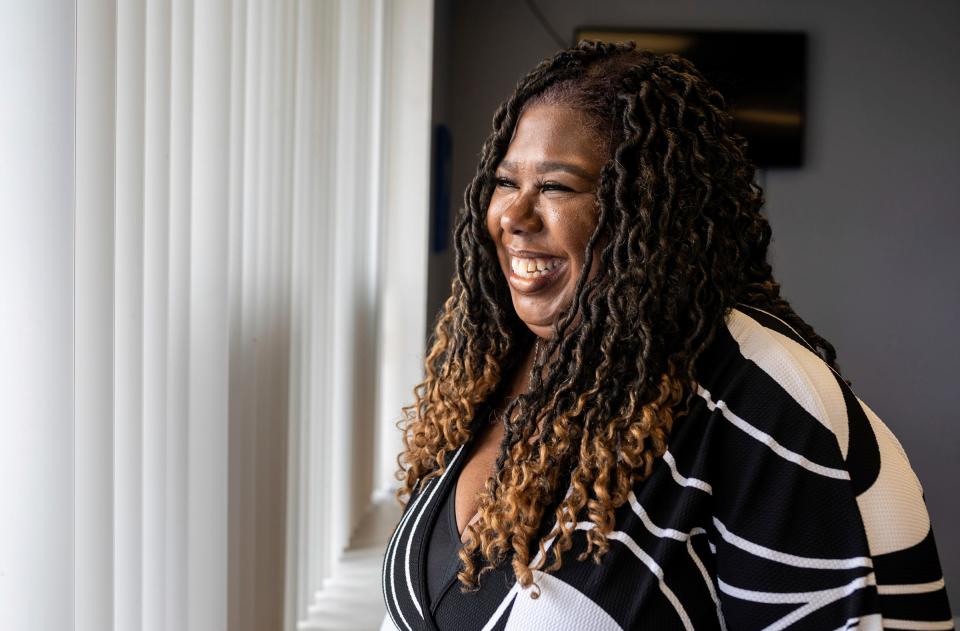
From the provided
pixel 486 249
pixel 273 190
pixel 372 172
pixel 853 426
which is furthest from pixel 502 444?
pixel 372 172

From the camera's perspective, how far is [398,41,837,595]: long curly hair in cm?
105

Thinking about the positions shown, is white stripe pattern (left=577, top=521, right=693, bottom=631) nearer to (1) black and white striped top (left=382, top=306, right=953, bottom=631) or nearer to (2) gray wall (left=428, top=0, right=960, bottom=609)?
(1) black and white striped top (left=382, top=306, right=953, bottom=631)

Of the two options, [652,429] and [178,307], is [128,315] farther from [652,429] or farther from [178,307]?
[652,429]

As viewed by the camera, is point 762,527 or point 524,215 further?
point 524,215

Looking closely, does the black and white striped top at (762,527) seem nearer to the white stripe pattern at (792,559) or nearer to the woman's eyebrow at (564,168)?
the white stripe pattern at (792,559)

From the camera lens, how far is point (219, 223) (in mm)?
1513

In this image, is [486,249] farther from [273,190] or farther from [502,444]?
[273,190]

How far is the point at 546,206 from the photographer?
44.7 inches

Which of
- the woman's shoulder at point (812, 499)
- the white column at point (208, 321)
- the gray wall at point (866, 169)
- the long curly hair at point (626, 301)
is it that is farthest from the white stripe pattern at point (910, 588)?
the gray wall at point (866, 169)

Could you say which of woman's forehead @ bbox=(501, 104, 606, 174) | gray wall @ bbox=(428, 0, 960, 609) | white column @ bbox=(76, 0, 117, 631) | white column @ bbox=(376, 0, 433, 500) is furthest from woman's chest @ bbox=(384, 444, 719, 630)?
gray wall @ bbox=(428, 0, 960, 609)

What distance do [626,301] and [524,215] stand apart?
17cm

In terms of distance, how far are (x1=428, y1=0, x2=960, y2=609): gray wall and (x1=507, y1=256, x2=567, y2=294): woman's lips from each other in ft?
8.92

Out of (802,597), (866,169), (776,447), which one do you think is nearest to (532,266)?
(776,447)

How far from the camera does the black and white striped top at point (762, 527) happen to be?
95cm
